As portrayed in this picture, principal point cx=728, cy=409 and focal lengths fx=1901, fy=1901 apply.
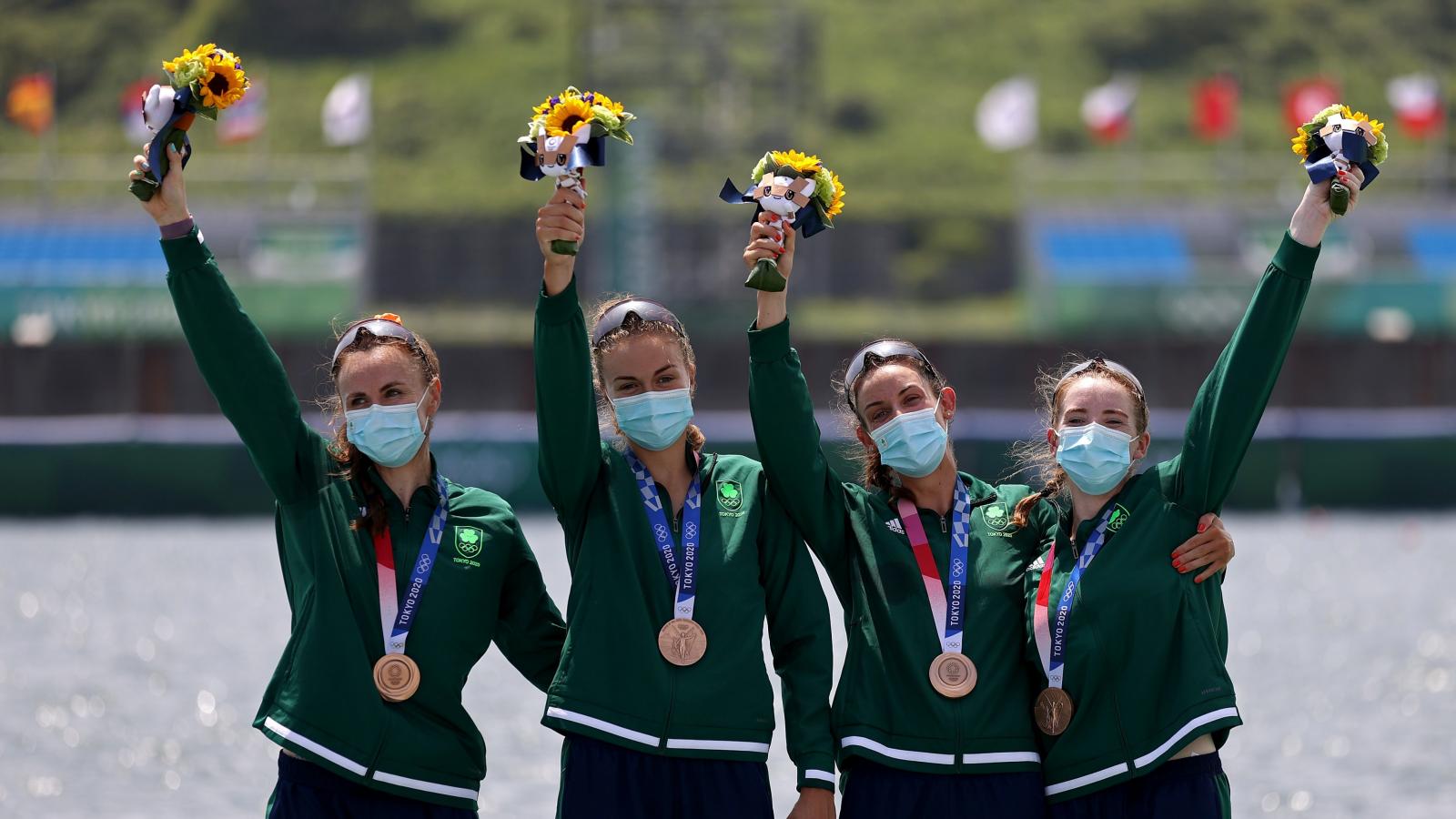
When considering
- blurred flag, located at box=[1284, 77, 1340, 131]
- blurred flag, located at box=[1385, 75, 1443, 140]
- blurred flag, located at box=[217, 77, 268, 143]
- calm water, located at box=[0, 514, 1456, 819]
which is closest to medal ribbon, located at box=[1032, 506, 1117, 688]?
calm water, located at box=[0, 514, 1456, 819]

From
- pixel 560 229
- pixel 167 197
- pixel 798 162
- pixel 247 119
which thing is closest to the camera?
pixel 560 229

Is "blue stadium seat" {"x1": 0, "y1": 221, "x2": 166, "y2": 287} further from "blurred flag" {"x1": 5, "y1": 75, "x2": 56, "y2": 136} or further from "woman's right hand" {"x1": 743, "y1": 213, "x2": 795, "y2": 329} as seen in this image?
"woman's right hand" {"x1": 743, "y1": 213, "x2": 795, "y2": 329}

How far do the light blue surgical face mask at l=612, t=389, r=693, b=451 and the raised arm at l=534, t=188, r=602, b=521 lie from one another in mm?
156

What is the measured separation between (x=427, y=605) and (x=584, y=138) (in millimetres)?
1299

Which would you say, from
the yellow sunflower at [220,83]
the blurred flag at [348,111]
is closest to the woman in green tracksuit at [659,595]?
the yellow sunflower at [220,83]

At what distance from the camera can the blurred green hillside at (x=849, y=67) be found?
71.7m

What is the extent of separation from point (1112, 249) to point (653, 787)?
3643 centimetres

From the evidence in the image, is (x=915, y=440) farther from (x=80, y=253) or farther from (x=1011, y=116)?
(x=80, y=253)

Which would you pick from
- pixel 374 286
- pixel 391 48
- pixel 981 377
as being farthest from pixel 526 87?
pixel 981 377

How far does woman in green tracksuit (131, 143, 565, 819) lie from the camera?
16.1ft

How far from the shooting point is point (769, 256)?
16.5ft

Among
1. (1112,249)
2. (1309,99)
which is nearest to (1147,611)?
(1112,249)

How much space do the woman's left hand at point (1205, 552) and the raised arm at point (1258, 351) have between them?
0.11 m

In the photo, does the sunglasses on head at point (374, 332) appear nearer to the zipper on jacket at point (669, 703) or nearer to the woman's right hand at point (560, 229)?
the woman's right hand at point (560, 229)
